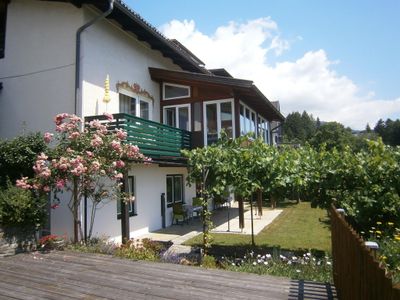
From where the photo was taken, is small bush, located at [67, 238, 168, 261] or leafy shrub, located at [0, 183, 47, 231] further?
leafy shrub, located at [0, 183, 47, 231]

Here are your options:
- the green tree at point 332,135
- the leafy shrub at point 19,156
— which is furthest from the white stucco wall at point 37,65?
the green tree at point 332,135

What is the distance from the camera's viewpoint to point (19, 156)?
8953mm

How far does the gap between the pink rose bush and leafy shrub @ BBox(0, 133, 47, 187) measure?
0.45 meters

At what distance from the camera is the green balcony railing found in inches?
406

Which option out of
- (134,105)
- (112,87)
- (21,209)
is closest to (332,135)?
(134,105)

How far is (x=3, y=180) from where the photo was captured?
30.1ft

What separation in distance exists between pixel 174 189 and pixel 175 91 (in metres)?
4.30

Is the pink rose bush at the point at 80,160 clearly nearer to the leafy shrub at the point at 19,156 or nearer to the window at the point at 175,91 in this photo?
the leafy shrub at the point at 19,156

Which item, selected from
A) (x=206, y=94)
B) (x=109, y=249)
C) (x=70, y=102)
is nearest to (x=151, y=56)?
(x=206, y=94)

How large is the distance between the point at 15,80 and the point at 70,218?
195 inches

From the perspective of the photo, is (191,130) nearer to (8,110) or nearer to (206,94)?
(206,94)

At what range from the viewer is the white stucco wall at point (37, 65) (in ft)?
35.4

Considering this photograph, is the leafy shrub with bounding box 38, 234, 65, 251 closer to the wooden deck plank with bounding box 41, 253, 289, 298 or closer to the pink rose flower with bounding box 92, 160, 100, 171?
A: the pink rose flower with bounding box 92, 160, 100, 171

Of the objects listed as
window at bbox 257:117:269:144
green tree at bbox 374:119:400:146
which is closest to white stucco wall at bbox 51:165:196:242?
window at bbox 257:117:269:144
